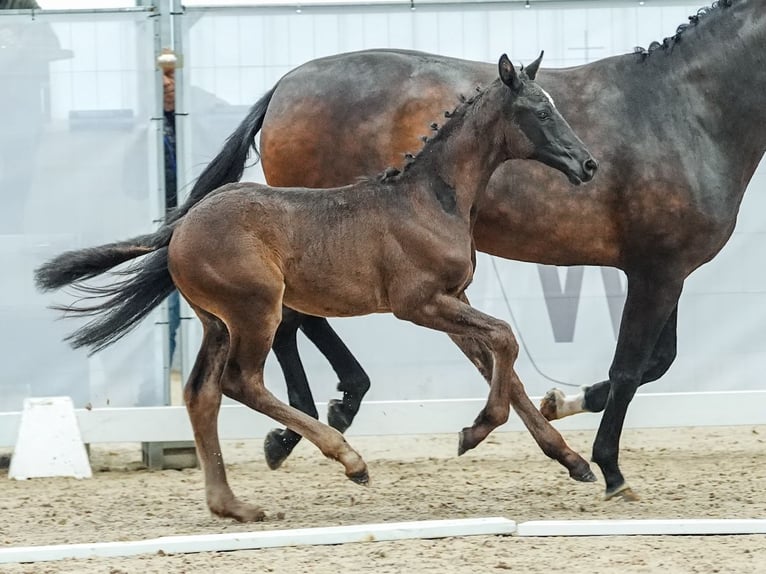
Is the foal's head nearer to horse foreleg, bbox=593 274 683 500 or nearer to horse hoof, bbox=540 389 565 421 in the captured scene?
horse foreleg, bbox=593 274 683 500

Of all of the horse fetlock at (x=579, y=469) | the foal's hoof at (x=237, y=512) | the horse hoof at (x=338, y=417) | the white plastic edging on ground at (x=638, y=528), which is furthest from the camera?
the horse hoof at (x=338, y=417)

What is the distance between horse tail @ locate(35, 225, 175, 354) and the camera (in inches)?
201

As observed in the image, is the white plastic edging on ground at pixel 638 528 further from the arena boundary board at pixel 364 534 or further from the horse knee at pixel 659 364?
the horse knee at pixel 659 364

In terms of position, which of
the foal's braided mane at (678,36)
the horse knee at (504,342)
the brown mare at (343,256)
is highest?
the foal's braided mane at (678,36)

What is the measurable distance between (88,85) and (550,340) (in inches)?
105

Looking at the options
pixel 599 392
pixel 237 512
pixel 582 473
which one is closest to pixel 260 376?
pixel 237 512

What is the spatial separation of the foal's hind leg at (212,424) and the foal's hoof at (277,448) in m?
0.95

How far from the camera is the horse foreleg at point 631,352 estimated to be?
549 centimetres

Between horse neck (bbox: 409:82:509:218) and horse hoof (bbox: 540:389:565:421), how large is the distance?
1.18 metres

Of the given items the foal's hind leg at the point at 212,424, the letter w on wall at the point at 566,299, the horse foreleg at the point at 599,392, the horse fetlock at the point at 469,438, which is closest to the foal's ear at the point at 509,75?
the horse fetlock at the point at 469,438

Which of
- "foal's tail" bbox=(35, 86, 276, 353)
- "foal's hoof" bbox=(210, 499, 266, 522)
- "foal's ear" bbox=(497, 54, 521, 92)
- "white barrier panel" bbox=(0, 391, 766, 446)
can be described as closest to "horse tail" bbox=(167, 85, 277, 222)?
"foal's tail" bbox=(35, 86, 276, 353)

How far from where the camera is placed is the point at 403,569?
13.5 feet

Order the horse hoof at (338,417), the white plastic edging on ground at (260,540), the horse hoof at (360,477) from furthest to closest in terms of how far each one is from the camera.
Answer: the horse hoof at (338,417) < the horse hoof at (360,477) < the white plastic edging on ground at (260,540)

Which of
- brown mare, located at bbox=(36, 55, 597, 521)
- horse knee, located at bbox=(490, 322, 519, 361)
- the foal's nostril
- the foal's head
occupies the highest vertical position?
the foal's head
